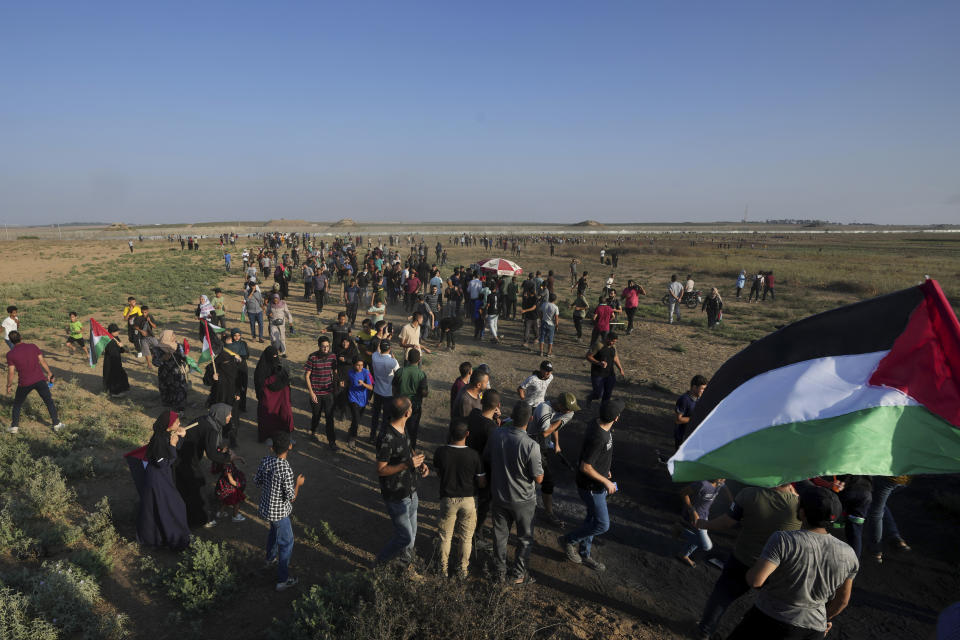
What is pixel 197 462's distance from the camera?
584cm

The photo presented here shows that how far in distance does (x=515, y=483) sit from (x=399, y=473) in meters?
1.16

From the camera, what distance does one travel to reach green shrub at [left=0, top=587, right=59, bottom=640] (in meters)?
4.09

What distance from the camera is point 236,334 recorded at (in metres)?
8.45

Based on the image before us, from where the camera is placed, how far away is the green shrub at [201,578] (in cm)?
470

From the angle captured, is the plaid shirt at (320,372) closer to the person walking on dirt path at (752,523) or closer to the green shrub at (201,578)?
the green shrub at (201,578)

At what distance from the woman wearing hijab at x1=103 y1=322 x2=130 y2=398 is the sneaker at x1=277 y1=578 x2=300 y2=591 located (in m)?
7.48

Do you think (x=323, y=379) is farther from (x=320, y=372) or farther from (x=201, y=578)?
(x=201, y=578)

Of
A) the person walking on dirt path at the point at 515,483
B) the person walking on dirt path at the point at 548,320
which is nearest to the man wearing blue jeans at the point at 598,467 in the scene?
the person walking on dirt path at the point at 515,483

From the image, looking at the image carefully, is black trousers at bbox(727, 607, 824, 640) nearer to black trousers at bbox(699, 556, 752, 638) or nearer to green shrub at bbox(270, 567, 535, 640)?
black trousers at bbox(699, 556, 752, 638)

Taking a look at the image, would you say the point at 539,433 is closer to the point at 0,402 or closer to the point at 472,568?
the point at 472,568

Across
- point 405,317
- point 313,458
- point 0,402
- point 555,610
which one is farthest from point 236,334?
point 405,317

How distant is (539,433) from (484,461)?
1.34 meters

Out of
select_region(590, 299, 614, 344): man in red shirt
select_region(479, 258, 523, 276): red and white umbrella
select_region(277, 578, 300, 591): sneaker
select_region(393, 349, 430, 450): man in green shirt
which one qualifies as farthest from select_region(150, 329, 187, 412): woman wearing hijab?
select_region(479, 258, 523, 276): red and white umbrella

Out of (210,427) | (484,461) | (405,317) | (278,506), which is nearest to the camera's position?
(278,506)
